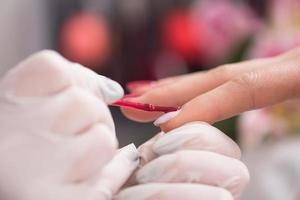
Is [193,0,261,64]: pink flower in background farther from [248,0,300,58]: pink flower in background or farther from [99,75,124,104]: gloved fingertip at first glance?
[99,75,124,104]: gloved fingertip

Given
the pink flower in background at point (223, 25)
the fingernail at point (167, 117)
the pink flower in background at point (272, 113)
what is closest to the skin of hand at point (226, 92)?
the fingernail at point (167, 117)

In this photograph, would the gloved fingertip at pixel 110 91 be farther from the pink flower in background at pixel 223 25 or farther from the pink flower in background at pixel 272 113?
the pink flower in background at pixel 223 25

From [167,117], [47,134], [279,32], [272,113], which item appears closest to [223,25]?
[279,32]

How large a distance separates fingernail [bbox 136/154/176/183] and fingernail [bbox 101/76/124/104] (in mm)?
70

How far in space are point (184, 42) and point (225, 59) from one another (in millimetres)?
379

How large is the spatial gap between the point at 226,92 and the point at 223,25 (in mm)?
1171

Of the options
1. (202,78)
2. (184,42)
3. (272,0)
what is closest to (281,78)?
(202,78)

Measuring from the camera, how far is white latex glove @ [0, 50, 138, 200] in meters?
0.57

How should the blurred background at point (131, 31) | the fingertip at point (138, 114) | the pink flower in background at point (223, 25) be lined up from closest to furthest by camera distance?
the fingertip at point (138, 114)
the pink flower in background at point (223, 25)
the blurred background at point (131, 31)

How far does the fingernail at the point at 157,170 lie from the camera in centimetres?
60

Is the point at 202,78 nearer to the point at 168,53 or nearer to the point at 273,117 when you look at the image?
the point at 273,117

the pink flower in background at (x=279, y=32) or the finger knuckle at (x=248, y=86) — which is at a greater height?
the finger knuckle at (x=248, y=86)

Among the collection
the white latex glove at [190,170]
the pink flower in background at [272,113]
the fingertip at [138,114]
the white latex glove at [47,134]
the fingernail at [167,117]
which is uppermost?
the white latex glove at [47,134]

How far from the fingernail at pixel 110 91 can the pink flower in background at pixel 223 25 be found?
114 cm
